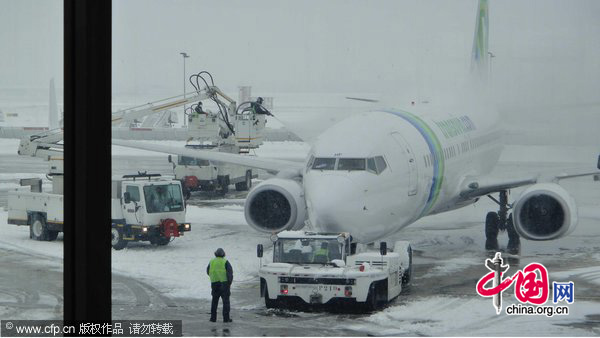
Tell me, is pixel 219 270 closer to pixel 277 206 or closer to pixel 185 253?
pixel 277 206

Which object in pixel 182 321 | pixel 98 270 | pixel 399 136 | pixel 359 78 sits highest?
pixel 359 78

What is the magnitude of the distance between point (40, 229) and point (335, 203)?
8143 millimetres

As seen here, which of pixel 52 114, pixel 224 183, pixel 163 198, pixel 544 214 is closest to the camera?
pixel 544 214

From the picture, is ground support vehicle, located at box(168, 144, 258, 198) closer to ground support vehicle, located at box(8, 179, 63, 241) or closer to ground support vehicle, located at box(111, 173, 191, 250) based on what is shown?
ground support vehicle, located at box(8, 179, 63, 241)

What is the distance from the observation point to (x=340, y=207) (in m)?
13.9

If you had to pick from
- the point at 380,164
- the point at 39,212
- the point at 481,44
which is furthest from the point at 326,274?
the point at 481,44

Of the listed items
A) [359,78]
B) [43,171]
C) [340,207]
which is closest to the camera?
[340,207]

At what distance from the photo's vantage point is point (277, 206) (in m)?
16.7

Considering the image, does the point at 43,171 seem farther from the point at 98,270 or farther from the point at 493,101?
the point at 98,270

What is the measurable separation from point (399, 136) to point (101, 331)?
9340mm

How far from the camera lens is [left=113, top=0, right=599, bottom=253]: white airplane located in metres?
14.3

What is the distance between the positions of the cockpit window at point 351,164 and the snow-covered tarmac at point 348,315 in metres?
2.19

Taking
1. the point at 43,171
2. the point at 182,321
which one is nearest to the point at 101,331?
the point at 182,321

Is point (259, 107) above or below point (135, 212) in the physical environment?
above
